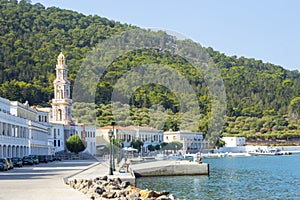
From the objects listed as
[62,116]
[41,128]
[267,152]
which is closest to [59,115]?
[62,116]

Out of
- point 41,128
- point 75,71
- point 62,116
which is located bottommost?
point 41,128

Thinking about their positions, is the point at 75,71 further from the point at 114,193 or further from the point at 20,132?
the point at 114,193

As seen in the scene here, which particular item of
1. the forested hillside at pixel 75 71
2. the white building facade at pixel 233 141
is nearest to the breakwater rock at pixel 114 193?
the forested hillside at pixel 75 71

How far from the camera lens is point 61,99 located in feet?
341

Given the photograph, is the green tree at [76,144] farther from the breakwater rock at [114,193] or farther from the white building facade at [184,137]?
the breakwater rock at [114,193]

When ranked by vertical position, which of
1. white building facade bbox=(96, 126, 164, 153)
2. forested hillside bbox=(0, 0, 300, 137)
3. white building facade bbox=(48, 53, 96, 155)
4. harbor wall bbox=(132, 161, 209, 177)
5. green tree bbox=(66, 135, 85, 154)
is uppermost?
forested hillside bbox=(0, 0, 300, 137)

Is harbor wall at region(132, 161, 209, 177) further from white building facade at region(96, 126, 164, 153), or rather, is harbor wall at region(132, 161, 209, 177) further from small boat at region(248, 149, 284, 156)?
small boat at region(248, 149, 284, 156)

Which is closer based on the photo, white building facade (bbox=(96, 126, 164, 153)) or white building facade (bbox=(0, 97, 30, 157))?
white building facade (bbox=(0, 97, 30, 157))

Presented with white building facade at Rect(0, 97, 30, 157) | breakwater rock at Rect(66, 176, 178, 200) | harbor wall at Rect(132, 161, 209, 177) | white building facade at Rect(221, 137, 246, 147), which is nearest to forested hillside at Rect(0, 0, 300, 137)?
white building facade at Rect(221, 137, 246, 147)

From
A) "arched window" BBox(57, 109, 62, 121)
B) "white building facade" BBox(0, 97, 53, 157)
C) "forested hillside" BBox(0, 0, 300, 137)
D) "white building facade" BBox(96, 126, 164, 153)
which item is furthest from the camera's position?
"forested hillside" BBox(0, 0, 300, 137)

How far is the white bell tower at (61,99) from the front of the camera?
339 feet

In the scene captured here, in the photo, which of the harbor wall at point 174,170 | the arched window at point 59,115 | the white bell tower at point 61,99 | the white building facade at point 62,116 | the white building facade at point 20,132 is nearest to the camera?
the harbor wall at point 174,170

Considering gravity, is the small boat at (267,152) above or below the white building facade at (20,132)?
below

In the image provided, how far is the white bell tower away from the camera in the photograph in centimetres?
10338
